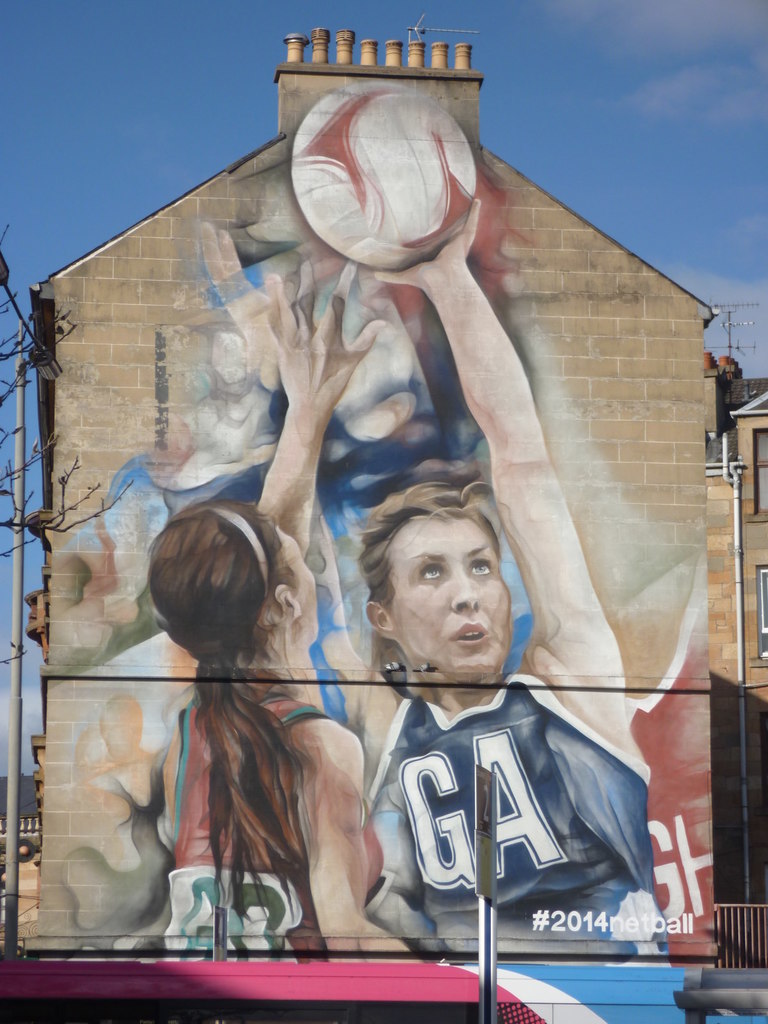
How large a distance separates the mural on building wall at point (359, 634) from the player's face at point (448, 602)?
5 cm

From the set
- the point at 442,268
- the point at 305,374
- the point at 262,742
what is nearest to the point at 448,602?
the point at 262,742

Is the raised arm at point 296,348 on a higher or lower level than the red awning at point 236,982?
higher

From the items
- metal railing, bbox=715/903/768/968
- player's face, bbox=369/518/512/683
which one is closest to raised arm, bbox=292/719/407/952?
player's face, bbox=369/518/512/683

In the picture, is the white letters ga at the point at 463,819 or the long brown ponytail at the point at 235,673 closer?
the long brown ponytail at the point at 235,673

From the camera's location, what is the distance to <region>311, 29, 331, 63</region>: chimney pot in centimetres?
3142

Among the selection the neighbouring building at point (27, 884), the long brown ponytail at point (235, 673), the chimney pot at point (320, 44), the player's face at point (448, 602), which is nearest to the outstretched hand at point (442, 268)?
the chimney pot at point (320, 44)

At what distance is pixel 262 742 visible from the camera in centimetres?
2859

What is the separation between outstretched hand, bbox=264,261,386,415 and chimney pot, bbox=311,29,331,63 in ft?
12.9

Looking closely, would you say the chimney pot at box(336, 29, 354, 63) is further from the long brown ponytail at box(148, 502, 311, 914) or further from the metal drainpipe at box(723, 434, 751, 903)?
the metal drainpipe at box(723, 434, 751, 903)

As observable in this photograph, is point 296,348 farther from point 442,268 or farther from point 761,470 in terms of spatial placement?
point 761,470

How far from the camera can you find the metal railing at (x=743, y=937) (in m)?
30.7

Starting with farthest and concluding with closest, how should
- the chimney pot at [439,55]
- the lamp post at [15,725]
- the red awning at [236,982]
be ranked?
the chimney pot at [439,55] < the lamp post at [15,725] < the red awning at [236,982]

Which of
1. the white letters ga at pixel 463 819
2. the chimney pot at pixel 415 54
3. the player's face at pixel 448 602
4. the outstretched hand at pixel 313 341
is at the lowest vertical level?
the white letters ga at pixel 463 819

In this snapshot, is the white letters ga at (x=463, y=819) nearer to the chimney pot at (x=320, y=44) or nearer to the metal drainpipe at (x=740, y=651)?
the metal drainpipe at (x=740, y=651)
